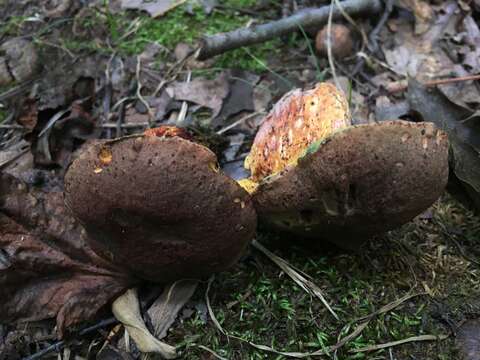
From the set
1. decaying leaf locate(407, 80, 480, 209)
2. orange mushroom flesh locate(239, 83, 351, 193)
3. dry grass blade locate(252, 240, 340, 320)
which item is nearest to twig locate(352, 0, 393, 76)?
decaying leaf locate(407, 80, 480, 209)

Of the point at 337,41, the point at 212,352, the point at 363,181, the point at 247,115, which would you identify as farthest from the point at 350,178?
the point at 337,41

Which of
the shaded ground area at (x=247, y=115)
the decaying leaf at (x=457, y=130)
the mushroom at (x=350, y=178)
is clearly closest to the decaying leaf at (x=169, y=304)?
the shaded ground area at (x=247, y=115)

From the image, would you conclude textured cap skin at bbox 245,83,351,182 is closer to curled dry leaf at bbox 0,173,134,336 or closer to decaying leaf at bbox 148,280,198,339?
decaying leaf at bbox 148,280,198,339

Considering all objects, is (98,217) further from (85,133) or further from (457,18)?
(457,18)

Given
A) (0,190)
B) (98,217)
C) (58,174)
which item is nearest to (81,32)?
(58,174)

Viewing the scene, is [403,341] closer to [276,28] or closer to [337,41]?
[337,41]

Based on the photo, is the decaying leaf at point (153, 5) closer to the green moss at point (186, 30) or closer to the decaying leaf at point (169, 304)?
the green moss at point (186, 30)

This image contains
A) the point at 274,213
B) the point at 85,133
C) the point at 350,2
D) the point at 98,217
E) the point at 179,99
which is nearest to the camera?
the point at 98,217

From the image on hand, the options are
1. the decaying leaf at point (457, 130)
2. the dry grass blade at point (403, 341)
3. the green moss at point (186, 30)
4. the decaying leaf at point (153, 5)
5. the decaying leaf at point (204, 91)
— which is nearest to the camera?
the dry grass blade at point (403, 341)
